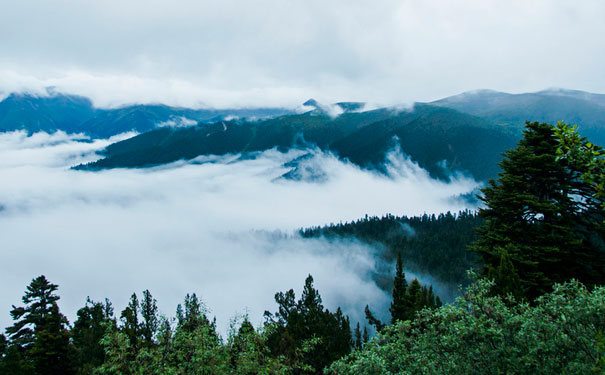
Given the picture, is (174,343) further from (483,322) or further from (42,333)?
(42,333)

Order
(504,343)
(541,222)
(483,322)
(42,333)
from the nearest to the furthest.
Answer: (504,343) → (483,322) → (541,222) → (42,333)

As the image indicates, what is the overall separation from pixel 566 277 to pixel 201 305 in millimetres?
A: 31838

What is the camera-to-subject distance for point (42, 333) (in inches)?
1599

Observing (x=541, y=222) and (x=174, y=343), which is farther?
(x=541, y=222)

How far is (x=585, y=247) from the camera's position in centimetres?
3158

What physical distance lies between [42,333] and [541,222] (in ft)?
180

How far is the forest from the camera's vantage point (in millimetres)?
12984

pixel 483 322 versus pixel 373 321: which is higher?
pixel 483 322

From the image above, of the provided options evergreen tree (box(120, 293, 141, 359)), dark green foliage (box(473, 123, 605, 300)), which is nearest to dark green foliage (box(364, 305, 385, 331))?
dark green foliage (box(473, 123, 605, 300))

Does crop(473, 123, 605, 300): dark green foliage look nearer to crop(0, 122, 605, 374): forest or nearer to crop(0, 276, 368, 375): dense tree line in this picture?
crop(0, 122, 605, 374): forest

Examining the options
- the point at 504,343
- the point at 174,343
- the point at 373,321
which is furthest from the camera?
the point at 373,321

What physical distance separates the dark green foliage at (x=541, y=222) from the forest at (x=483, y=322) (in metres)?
0.12

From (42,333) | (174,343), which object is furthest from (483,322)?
(42,333)

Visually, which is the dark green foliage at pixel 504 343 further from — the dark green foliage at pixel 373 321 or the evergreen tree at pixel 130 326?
the dark green foliage at pixel 373 321
